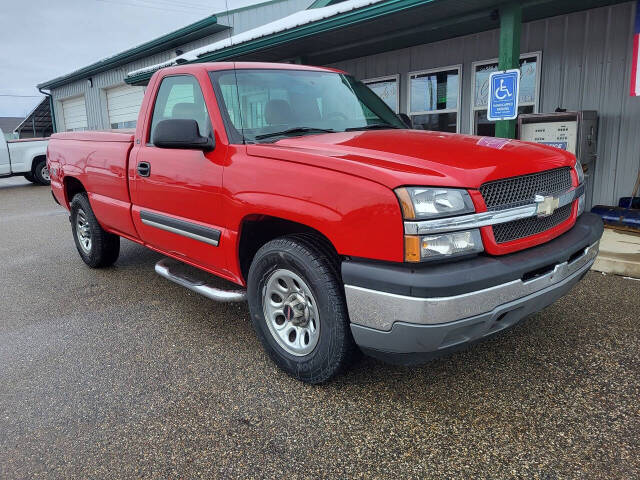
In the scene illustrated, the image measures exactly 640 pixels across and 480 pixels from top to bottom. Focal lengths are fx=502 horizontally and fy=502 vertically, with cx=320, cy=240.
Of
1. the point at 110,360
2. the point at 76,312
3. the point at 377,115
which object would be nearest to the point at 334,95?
the point at 377,115

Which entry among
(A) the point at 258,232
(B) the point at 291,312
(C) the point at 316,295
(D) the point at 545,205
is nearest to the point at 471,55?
(D) the point at 545,205

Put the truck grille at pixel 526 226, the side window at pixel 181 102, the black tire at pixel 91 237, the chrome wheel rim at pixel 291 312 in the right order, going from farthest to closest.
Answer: the black tire at pixel 91 237
the side window at pixel 181 102
the chrome wheel rim at pixel 291 312
the truck grille at pixel 526 226

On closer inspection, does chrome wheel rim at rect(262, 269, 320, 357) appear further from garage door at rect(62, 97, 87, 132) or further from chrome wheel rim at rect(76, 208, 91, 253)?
garage door at rect(62, 97, 87, 132)

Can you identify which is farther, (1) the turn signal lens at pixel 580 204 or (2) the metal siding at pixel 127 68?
(2) the metal siding at pixel 127 68

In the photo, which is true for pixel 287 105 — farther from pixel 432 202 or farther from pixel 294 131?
pixel 432 202

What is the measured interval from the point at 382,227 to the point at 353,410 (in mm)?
1055

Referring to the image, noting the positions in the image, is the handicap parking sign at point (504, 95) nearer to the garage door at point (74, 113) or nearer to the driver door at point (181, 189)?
the driver door at point (181, 189)

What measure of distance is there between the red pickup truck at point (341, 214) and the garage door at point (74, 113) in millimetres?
21471

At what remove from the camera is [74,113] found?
78.8ft

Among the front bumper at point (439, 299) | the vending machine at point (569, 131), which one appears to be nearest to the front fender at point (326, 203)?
the front bumper at point (439, 299)

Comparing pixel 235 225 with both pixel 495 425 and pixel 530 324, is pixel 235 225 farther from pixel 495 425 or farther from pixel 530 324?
pixel 530 324

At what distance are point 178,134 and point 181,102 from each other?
0.86 metres

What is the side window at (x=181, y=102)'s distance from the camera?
11.7 feet

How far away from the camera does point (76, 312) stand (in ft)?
14.2
